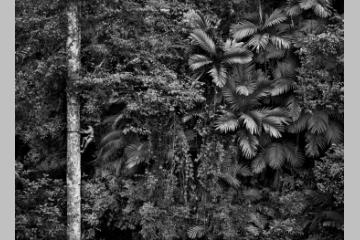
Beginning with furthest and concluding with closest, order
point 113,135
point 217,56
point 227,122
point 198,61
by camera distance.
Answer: point 113,135 → point 217,56 → point 198,61 → point 227,122

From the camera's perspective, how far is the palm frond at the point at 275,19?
13492 millimetres

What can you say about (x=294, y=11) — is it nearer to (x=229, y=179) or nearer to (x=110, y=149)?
(x=229, y=179)

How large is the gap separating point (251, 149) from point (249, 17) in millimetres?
4136

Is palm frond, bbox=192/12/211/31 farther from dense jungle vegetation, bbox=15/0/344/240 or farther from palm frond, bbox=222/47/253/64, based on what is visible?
palm frond, bbox=222/47/253/64

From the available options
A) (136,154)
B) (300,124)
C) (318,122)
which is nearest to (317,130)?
(318,122)

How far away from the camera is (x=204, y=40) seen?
1322cm

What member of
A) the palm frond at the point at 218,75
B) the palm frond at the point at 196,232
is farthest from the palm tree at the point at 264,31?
the palm frond at the point at 196,232

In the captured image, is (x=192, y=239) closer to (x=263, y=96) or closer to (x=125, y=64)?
(x=263, y=96)

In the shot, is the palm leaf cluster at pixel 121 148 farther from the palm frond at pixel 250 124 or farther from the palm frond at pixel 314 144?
the palm frond at pixel 314 144

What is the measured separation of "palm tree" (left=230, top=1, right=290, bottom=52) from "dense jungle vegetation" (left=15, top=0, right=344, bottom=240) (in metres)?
0.04

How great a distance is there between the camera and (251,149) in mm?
12844

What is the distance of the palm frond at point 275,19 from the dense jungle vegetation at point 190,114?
1.2 inches

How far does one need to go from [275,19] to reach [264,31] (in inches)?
18.4

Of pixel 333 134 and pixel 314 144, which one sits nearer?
pixel 333 134
